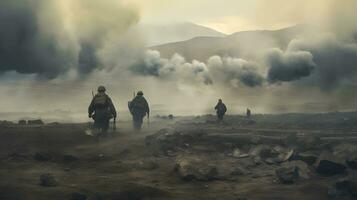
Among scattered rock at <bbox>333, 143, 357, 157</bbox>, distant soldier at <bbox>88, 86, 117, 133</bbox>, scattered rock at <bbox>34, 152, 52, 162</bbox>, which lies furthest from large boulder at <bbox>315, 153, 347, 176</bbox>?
distant soldier at <bbox>88, 86, 117, 133</bbox>

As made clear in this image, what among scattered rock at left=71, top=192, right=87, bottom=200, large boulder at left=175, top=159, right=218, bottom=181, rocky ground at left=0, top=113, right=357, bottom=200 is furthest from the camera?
large boulder at left=175, top=159, right=218, bottom=181

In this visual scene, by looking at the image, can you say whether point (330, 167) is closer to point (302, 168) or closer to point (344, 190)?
point (302, 168)

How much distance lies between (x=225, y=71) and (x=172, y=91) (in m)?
40.0

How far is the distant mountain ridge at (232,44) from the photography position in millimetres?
135625

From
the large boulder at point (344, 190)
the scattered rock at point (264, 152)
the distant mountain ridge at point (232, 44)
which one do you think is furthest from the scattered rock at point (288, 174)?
the distant mountain ridge at point (232, 44)

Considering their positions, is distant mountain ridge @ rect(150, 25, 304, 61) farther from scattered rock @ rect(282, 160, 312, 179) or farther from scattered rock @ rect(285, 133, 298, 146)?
scattered rock @ rect(282, 160, 312, 179)

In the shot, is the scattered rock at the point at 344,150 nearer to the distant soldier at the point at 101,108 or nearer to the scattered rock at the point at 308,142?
the scattered rock at the point at 308,142

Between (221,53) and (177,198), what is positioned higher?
(221,53)

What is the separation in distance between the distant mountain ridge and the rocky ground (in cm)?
10214

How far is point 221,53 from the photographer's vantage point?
136 m

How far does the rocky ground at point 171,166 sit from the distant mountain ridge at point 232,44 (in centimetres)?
10214

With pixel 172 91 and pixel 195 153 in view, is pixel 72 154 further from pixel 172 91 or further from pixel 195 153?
pixel 172 91

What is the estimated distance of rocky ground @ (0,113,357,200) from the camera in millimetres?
13156

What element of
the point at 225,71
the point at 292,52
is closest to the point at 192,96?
the point at 225,71
